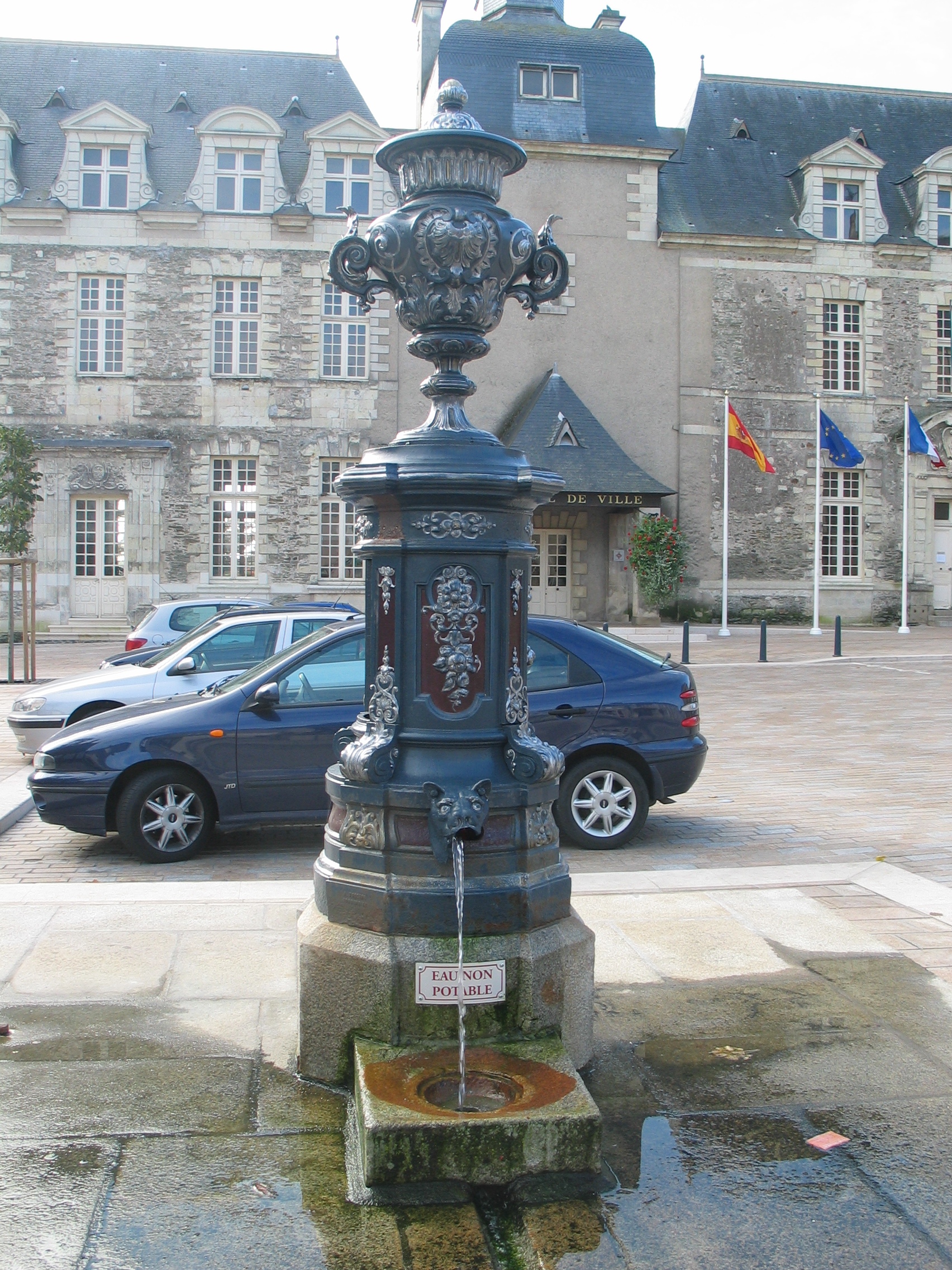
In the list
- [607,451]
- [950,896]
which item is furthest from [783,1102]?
[607,451]

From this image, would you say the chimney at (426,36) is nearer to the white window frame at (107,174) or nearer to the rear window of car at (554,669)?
the white window frame at (107,174)

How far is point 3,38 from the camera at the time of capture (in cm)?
2972

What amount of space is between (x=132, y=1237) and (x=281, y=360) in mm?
27186

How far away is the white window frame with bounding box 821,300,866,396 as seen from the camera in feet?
101

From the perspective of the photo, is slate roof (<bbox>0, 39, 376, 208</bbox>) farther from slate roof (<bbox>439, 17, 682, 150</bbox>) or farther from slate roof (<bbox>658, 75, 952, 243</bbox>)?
slate roof (<bbox>658, 75, 952, 243</bbox>)

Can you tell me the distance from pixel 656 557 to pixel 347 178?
38.2ft

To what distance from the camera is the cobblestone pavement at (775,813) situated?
731 centimetres

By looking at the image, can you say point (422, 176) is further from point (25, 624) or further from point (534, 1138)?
point (25, 624)

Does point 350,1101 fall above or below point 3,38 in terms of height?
below

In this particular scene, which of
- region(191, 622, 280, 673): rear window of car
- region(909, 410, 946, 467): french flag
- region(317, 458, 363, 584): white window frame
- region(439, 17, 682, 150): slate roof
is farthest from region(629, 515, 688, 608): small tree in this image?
region(191, 622, 280, 673): rear window of car

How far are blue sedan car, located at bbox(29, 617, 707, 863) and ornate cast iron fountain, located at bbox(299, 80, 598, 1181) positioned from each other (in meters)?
3.41

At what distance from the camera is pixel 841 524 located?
31.2 m

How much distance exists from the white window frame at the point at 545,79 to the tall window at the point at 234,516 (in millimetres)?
11084

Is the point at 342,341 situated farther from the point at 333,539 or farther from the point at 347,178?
the point at 333,539
